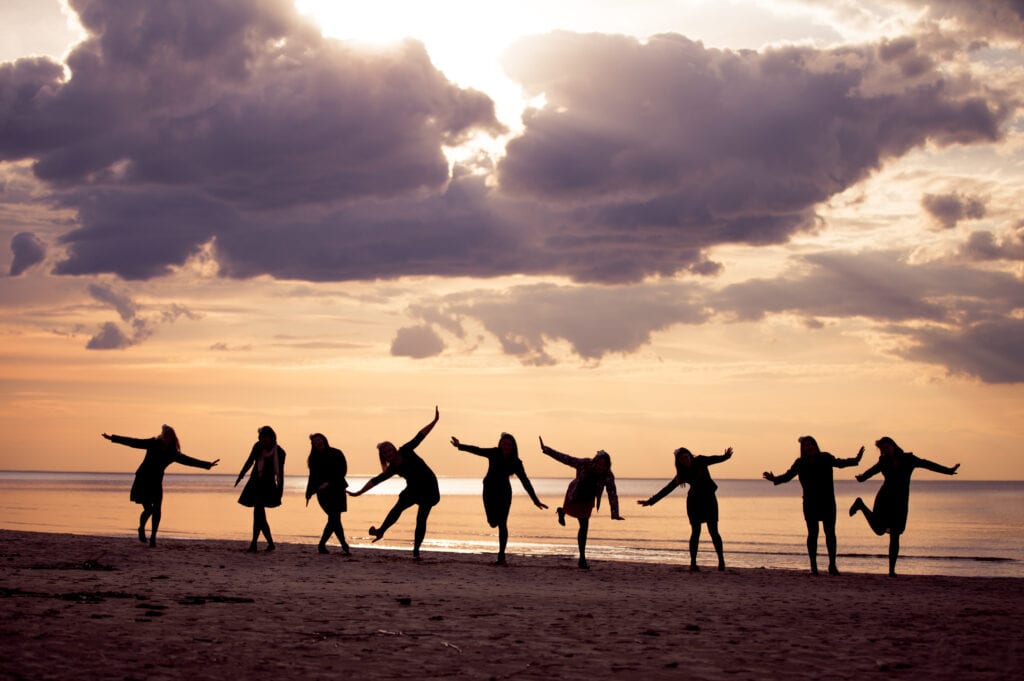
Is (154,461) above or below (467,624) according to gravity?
above

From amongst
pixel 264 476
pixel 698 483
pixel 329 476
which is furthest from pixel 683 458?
pixel 264 476

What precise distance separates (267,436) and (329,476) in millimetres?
1424

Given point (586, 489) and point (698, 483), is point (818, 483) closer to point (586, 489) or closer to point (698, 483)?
point (698, 483)

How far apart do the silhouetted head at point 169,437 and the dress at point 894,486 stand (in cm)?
1243

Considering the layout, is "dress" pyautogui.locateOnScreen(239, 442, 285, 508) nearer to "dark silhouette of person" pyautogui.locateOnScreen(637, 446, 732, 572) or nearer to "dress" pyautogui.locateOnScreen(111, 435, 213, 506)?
"dress" pyautogui.locateOnScreen(111, 435, 213, 506)

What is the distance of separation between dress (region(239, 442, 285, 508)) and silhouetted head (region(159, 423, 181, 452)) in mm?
1384

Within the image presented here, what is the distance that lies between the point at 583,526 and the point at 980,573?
13.5m

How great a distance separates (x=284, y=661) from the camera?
8.68 metres

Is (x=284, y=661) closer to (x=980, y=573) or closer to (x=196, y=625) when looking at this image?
(x=196, y=625)

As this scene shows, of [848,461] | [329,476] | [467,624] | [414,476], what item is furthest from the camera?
[329,476]

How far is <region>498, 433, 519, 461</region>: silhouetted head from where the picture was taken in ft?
60.0

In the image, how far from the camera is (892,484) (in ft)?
59.6

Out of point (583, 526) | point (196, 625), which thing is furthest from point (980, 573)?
point (196, 625)

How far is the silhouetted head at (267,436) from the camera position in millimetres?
19125
